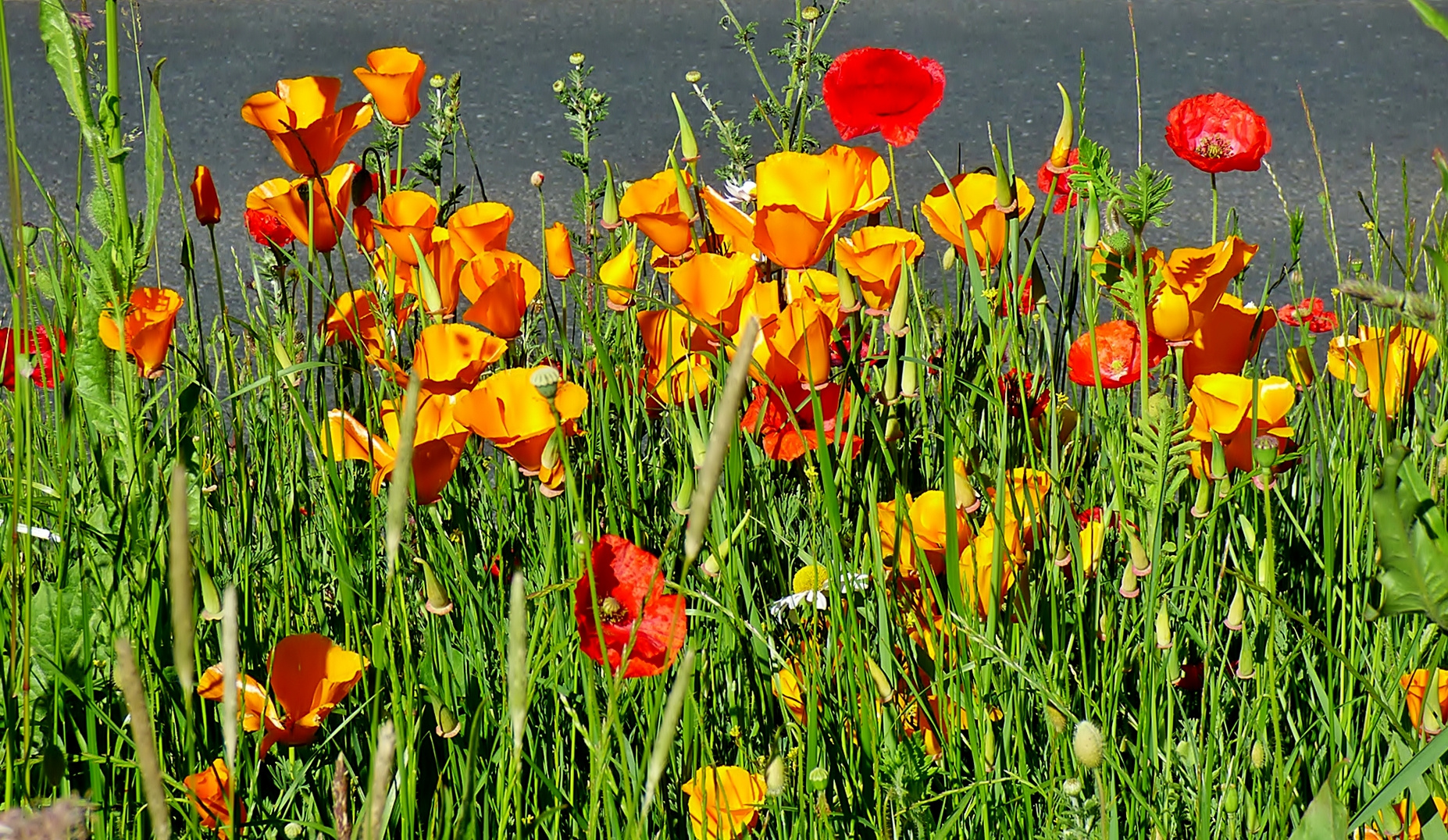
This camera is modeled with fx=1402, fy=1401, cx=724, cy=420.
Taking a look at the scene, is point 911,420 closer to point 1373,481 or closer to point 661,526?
point 661,526

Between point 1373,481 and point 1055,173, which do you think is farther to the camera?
point 1055,173

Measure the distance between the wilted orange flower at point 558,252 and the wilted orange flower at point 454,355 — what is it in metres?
0.26

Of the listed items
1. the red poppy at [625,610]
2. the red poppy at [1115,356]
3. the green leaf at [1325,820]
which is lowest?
the green leaf at [1325,820]

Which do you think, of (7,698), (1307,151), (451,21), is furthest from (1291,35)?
(7,698)

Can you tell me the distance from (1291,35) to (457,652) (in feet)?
14.4

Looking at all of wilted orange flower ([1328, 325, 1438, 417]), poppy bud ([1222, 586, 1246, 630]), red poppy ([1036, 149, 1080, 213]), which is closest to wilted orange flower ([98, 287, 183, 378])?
red poppy ([1036, 149, 1080, 213])

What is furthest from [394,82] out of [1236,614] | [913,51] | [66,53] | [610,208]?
[913,51]

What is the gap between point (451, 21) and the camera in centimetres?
492

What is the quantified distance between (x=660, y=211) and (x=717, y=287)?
0.13 m

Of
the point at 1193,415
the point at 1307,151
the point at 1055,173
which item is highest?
the point at 1055,173

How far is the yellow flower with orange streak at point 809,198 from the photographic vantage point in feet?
3.30

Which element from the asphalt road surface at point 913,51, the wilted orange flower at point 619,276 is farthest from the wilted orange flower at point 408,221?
the asphalt road surface at point 913,51

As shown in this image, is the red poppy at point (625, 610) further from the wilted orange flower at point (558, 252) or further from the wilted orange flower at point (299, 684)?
the wilted orange flower at point (558, 252)

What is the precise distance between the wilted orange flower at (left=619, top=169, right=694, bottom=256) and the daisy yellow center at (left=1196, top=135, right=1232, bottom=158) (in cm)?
42
